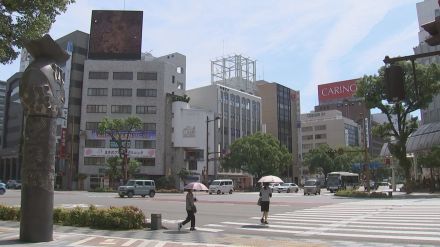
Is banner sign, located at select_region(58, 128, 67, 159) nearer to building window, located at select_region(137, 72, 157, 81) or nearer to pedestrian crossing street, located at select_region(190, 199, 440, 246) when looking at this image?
building window, located at select_region(137, 72, 157, 81)

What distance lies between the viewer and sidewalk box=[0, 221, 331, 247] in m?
12.4

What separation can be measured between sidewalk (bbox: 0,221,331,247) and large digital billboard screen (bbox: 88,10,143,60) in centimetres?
7219

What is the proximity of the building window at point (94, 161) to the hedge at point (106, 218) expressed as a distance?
63.2m

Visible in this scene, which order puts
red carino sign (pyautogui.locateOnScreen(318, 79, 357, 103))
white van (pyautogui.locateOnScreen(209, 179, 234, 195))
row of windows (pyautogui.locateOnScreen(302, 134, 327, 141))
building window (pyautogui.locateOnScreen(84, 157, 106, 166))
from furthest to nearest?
row of windows (pyautogui.locateOnScreen(302, 134, 327, 141)) → red carino sign (pyautogui.locateOnScreen(318, 79, 357, 103)) → building window (pyautogui.locateOnScreen(84, 157, 106, 166)) → white van (pyautogui.locateOnScreen(209, 179, 234, 195))

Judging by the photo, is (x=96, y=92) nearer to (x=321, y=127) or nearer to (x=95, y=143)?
(x=95, y=143)

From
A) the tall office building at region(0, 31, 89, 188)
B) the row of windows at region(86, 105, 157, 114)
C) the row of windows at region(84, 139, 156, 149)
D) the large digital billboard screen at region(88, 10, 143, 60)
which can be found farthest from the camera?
the large digital billboard screen at region(88, 10, 143, 60)

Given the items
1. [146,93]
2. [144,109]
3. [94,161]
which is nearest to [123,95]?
[146,93]

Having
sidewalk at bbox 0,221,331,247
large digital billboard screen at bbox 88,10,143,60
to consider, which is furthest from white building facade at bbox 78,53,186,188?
sidewalk at bbox 0,221,331,247

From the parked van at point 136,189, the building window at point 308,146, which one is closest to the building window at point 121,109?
the parked van at point 136,189

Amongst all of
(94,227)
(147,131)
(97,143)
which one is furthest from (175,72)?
(94,227)

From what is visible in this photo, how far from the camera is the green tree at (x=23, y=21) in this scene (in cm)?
1216

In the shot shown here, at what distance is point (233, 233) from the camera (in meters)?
15.8

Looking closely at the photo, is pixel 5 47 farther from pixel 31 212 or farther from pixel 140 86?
pixel 140 86

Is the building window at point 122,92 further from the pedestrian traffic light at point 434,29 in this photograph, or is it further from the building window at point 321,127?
the building window at point 321,127
